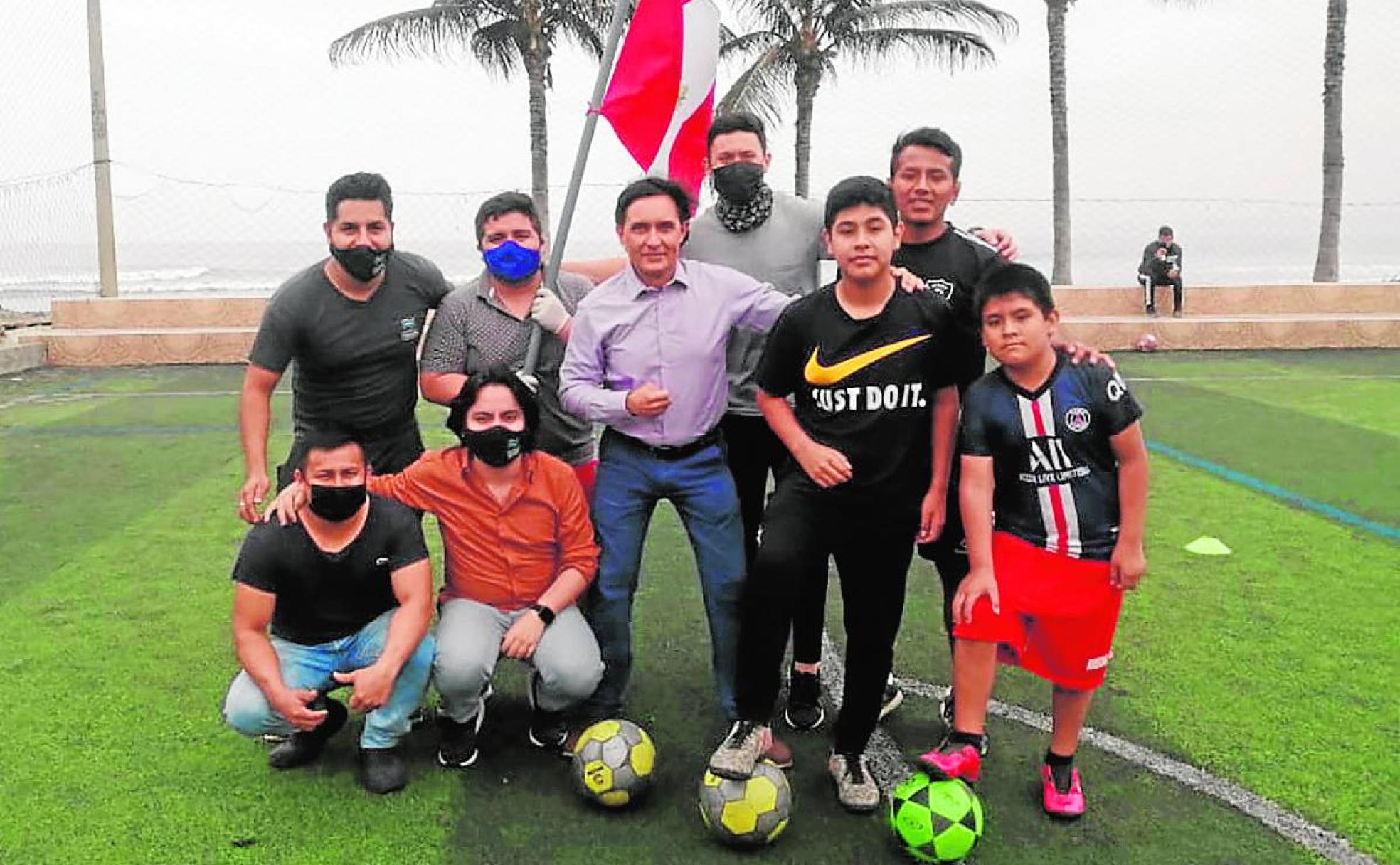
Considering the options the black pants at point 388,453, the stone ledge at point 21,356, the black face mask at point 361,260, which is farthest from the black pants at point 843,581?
the stone ledge at point 21,356

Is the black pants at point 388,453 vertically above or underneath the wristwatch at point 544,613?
above

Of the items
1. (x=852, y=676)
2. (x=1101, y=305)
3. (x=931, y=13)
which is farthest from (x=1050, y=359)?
(x=931, y=13)

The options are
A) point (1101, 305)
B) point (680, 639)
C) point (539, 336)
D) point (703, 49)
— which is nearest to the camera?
point (539, 336)

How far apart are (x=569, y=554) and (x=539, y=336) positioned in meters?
0.75

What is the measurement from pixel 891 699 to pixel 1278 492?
4507 mm

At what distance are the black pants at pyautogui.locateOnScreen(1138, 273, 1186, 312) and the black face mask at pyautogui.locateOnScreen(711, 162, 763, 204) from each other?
15.6m

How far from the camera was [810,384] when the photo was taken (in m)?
3.34

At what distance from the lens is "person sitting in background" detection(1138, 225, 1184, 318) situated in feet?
58.3

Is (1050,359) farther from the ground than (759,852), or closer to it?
farther from the ground

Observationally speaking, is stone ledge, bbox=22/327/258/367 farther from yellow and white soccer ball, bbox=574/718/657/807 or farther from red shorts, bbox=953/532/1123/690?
red shorts, bbox=953/532/1123/690

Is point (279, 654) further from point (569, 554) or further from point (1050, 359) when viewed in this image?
point (1050, 359)

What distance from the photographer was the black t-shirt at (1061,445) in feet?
10.4

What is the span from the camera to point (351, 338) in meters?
3.94

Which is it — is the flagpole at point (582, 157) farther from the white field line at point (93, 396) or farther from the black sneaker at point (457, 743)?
the white field line at point (93, 396)
